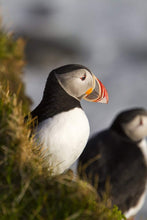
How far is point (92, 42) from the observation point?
25391 mm

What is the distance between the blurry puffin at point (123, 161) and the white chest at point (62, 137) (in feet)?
7.23

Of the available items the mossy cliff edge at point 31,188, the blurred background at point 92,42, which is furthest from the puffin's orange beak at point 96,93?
the blurred background at point 92,42

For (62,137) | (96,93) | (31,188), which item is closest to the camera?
(31,188)

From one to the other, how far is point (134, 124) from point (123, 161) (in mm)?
793

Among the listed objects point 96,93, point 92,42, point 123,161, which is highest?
point 96,93

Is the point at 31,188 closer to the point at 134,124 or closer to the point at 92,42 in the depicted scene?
the point at 134,124

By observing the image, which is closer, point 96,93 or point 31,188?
point 31,188

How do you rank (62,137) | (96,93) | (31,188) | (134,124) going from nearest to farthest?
(31,188) < (62,137) < (96,93) < (134,124)

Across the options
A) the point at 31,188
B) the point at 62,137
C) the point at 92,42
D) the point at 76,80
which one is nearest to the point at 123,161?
the point at 76,80

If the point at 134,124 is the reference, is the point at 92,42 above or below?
below

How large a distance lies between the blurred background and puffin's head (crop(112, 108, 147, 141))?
9.09 m

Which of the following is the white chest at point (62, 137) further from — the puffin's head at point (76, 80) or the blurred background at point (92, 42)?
the blurred background at point (92, 42)

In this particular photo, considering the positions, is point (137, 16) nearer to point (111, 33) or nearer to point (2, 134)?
point (111, 33)

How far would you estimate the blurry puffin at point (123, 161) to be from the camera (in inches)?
241
